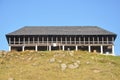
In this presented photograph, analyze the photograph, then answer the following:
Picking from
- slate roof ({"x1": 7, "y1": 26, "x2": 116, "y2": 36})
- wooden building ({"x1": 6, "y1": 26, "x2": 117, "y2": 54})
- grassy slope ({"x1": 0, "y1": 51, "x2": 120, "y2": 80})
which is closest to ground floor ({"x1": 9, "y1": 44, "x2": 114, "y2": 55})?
wooden building ({"x1": 6, "y1": 26, "x2": 117, "y2": 54})

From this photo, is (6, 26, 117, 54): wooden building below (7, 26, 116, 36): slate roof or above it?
below

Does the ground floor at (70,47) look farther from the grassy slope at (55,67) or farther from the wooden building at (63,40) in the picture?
the grassy slope at (55,67)

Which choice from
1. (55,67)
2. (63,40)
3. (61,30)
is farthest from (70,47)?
(55,67)

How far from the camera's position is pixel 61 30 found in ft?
321

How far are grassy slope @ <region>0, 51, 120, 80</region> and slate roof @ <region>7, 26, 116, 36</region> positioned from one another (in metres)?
35.8

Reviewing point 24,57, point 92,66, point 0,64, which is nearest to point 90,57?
point 92,66

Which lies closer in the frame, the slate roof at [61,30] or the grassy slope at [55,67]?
the grassy slope at [55,67]

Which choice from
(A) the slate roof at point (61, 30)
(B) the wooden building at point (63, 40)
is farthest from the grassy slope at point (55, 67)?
(A) the slate roof at point (61, 30)

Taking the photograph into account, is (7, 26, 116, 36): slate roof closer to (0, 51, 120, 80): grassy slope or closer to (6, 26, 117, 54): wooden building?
(6, 26, 117, 54): wooden building

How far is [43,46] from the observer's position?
3703 inches

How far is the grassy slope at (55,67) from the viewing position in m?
46.8

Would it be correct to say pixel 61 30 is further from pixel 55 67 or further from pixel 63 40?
pixel 55 67

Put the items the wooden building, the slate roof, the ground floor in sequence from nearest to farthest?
the ground floor, the wooden building, the slate roof

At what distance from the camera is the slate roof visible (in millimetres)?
94312
